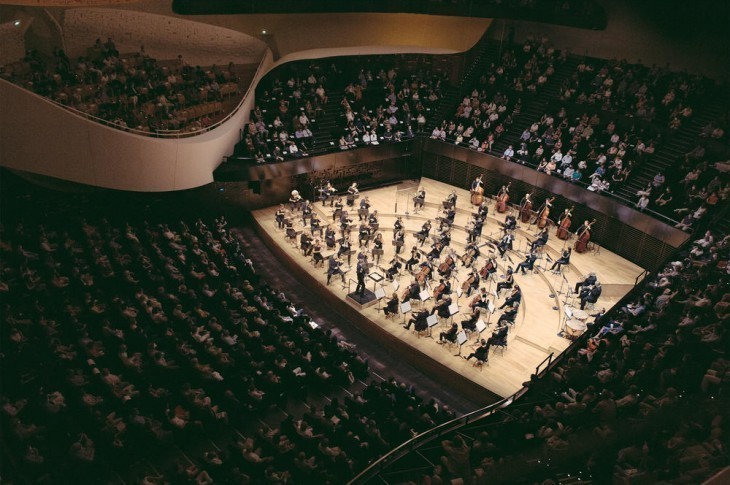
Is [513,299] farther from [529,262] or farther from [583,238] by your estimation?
[583,238]

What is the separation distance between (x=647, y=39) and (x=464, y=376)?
51.1 ft

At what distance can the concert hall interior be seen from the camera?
346 inches

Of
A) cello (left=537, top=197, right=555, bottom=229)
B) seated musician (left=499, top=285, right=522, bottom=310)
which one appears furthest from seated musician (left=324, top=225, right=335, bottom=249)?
cello (left=537, top=197, right=555, bottom=229)

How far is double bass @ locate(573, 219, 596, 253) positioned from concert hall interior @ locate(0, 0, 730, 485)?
8cm

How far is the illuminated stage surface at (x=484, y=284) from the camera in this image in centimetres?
1271

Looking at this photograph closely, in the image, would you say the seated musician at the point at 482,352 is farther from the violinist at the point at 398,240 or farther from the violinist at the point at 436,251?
the violinist at the point at 398,240

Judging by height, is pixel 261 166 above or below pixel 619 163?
below

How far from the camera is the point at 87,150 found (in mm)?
14578

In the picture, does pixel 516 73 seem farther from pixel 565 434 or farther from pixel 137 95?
pixel 565 434

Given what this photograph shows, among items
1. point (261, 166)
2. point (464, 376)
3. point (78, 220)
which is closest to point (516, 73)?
point (261, 166)

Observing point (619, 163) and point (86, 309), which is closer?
point (86, 309)

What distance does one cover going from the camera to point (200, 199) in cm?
1814

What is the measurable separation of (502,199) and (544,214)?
1.86m

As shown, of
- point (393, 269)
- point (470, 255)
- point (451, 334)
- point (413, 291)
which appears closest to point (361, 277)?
point (393, 269)
